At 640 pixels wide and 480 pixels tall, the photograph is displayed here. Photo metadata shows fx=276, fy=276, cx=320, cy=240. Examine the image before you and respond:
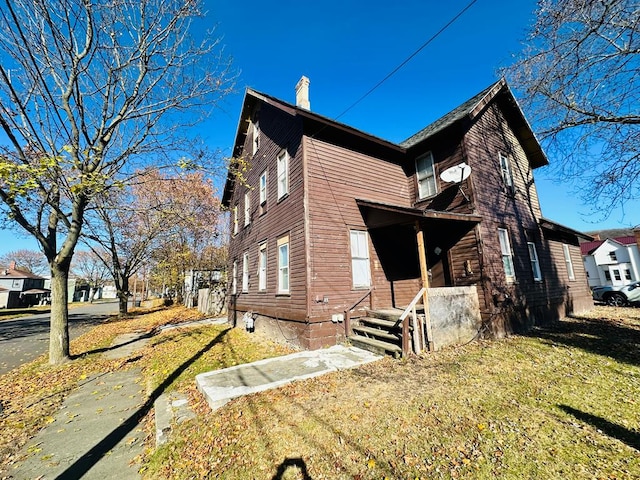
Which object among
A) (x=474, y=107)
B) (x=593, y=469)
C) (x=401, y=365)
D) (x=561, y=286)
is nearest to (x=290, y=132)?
(x=474, y=107)

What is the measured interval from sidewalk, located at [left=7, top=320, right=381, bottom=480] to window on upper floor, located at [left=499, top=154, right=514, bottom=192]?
29.1 feet

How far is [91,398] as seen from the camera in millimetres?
5738

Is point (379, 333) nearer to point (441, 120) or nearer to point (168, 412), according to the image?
point (168, 412)

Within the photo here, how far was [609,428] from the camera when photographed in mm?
3559

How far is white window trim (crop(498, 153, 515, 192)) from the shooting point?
1090 centimetres

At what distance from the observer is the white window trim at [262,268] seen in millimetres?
11117

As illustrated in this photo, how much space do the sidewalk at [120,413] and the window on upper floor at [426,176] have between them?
21.4 feet

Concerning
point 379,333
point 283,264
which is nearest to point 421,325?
point 379,333

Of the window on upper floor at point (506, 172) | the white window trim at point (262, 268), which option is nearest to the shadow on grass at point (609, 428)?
the window on upper floor at point (506, 172)

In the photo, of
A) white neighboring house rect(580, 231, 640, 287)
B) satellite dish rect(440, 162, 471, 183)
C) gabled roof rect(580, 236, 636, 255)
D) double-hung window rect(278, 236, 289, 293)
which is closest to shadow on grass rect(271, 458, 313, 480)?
double-hung window rect(278, 236, 289, 293)

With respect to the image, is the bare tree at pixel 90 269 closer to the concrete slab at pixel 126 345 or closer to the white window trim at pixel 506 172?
the concrete slab at pixel 126 345

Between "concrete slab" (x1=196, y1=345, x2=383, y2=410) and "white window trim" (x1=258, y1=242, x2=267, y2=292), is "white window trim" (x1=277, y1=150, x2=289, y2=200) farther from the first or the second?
"concrete slab" (x1=196, y1=345, x2=383, y2=410)

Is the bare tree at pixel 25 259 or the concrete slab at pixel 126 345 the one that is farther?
the bare tree at pixel 25 259

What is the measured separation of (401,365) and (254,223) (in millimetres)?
Answer: 8977
